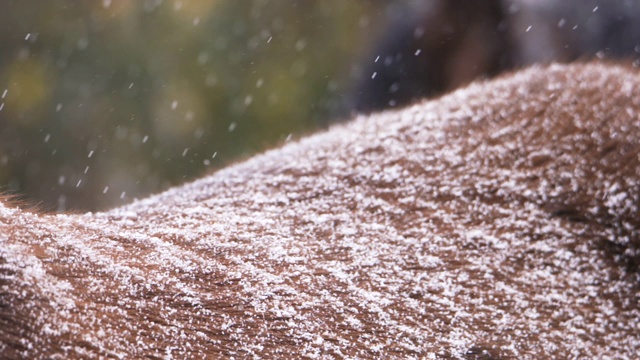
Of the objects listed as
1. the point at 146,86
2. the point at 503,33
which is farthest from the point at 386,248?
the point at 146,86

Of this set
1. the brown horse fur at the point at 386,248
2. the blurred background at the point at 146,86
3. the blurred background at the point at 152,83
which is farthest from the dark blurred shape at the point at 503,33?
the blurred background at the point at 146,86

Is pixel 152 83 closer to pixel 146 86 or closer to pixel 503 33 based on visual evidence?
pixel 146 86

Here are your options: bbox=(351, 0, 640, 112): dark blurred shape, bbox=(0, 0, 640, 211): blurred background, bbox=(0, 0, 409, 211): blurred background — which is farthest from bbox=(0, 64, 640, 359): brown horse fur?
bbox=(0, 0, 409, 211): blurred background

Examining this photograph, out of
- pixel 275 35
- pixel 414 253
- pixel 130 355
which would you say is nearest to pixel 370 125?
pixel 414 253

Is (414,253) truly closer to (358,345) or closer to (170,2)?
(358,345)

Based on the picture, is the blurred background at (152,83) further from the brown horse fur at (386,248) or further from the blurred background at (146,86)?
the brown horse fur at (386,248)
